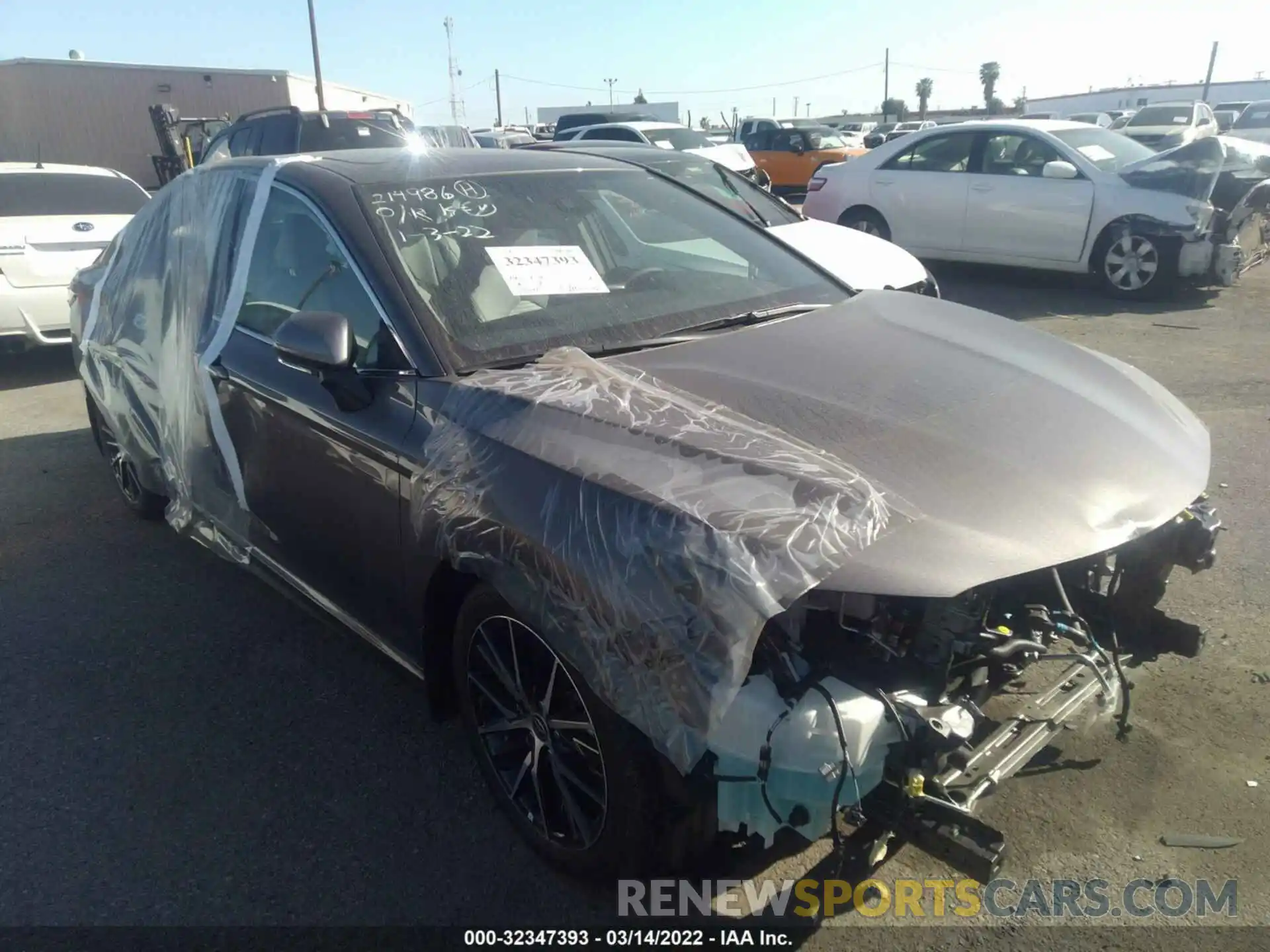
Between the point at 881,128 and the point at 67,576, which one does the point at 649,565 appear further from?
the point at 881,128

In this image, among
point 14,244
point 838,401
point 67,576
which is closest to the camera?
point 838,401

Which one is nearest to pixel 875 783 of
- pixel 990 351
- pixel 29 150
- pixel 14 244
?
pixel 990 351

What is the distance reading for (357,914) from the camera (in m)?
2.38

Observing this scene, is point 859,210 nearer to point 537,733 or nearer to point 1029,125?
point 1029,125

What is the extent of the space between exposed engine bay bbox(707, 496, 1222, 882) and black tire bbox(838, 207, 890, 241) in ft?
28.7

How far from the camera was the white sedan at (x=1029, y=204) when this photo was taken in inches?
339

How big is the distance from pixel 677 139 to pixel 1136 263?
8.66 m

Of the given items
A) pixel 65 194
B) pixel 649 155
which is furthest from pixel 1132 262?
pixel 65 194

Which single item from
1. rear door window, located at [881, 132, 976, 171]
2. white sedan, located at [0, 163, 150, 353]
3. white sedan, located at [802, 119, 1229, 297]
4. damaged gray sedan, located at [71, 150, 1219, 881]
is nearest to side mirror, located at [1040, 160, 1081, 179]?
white sedan, located at [802, 119, 1229, 297]

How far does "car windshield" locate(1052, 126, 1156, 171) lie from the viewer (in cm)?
916

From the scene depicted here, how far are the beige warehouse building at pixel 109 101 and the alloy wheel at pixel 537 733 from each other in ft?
98.7

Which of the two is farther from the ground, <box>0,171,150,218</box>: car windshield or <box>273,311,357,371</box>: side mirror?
<box>0,171,150,218</box>: car windshield

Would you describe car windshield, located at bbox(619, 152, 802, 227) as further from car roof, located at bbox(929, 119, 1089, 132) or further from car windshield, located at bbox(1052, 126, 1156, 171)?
car windshield, located at bbox(1052, 126, 1156, 171)

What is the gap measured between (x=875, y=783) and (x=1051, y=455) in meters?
0.93
